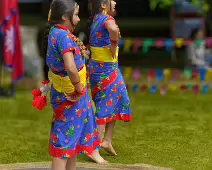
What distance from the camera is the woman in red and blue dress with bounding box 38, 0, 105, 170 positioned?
5895mm

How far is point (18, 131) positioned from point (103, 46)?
286 centimetres

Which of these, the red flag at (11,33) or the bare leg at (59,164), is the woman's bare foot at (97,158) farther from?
the red flag at (11,33)

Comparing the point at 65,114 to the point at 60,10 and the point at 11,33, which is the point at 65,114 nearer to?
the point at 60,10

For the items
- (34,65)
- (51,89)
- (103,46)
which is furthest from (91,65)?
(34,65)

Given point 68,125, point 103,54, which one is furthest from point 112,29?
point 68,125

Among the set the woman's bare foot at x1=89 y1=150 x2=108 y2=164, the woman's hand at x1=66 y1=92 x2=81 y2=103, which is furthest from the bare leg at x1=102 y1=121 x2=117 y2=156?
the woman's hand at x1=66 y1=92 x2=81 y2=103

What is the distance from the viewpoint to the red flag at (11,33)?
12.9 m

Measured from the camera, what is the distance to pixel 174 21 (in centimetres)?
1736

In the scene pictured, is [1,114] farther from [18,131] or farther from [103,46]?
[103,46]

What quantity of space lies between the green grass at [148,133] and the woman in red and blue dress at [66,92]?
5.03 ft

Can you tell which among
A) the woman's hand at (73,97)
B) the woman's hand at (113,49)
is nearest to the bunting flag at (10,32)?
the woman's hand at (113,49)

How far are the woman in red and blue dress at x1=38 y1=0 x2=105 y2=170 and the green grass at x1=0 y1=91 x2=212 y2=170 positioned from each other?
60.4 inches

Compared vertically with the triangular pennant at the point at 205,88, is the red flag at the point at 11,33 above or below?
above

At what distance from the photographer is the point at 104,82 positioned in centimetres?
748
